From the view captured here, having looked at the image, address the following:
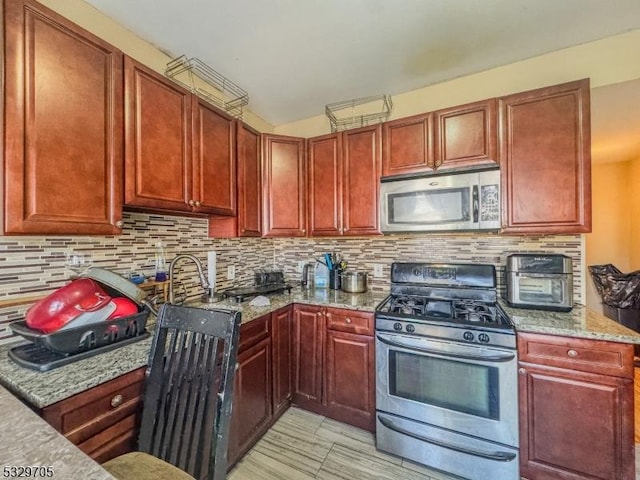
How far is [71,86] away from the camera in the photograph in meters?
1.18

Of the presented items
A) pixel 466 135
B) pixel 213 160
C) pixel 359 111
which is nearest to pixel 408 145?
pixel 466 135

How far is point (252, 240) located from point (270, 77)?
1.45 metres

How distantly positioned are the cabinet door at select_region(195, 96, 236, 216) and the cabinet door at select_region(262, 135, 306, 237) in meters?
0.37

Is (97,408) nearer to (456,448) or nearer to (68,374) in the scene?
(68,374)

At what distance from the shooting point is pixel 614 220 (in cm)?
379

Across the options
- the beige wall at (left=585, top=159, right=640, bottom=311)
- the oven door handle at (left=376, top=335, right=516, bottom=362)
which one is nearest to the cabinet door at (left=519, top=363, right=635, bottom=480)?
the oven door handle at (left=376, top=335, right=516, bottom=362)

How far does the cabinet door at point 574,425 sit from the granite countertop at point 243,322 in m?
0.23

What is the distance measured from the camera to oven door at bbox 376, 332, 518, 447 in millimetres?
1496

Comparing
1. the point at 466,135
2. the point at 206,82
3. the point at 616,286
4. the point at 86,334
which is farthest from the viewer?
the point at 616,286

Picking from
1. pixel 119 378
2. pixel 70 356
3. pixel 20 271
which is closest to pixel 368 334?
pixel 119 378

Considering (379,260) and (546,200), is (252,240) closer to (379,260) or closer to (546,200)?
(379,260)

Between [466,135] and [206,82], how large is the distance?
202cm

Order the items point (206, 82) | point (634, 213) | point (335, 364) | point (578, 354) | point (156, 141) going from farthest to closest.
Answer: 1. point (634, 213)
2. point (206, 82)
3. point (335, 364)
4. point (156, 141)
5. point (578, 354)

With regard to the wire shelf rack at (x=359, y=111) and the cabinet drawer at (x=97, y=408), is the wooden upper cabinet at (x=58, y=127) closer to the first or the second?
the cabinet drawer at (x=97, y=408)
